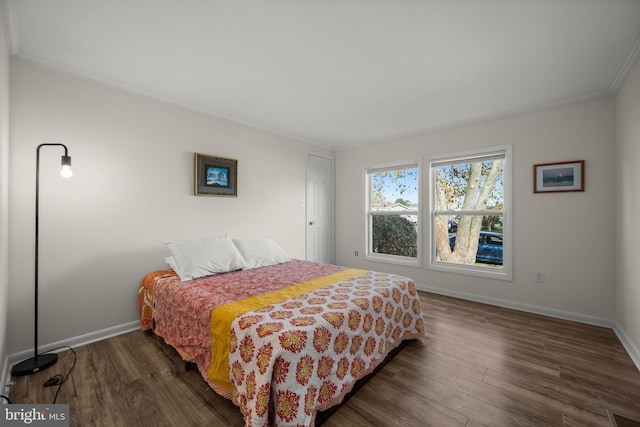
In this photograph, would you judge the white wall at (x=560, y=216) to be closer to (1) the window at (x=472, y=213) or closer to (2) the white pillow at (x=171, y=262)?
(1) the window at (x=472, y=213)

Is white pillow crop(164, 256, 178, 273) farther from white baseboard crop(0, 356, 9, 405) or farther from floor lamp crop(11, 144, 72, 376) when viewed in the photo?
white baseboard crop(0, 356, 9, 405)

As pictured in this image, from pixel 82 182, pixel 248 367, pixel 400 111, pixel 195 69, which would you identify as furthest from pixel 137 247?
pixel 400 111

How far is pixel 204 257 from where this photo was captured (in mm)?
2732

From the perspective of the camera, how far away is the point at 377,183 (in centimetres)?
477

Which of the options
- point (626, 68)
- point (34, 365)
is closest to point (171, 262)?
point (34, 365)

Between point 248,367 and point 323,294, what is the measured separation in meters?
0.79

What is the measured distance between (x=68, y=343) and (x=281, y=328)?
7.26 feet

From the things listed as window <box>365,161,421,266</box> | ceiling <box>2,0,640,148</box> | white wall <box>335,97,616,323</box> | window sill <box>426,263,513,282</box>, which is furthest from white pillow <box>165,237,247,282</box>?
white wall <box>335,97,616,323</box>

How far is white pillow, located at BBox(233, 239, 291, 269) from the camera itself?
10.2 ft

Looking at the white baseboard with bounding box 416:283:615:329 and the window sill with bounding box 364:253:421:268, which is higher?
the window sill with bounding box 364:253:421:268

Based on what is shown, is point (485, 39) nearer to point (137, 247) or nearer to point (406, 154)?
point (406, 154)

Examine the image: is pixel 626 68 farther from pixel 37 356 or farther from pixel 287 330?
pixel 37 356

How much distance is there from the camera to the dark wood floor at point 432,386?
1.59 metres

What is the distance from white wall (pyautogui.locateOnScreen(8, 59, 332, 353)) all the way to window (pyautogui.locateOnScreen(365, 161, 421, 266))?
2459 millimetres
